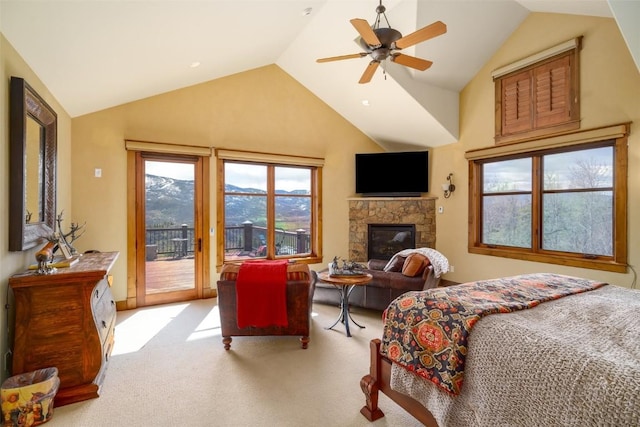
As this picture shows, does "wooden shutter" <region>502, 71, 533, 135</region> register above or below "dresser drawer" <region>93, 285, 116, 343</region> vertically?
above

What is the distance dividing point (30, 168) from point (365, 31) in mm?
2895

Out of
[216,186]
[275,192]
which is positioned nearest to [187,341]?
[216,186]

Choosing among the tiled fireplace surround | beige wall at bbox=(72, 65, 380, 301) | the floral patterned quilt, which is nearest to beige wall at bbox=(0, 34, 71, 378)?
beige wall at bbox=(72, 65, 380, 301)

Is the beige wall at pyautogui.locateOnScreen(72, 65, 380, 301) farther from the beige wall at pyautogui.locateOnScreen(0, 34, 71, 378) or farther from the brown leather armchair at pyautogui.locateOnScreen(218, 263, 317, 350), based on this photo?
the brown leather armchair at pyautogui.locateOnScreen(218, 263, 317, 350)

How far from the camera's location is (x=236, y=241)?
535cm

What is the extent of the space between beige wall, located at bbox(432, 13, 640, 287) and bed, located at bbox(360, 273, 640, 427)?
7.46ft

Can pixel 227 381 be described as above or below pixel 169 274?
below

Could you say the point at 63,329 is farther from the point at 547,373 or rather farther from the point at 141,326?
the point at 547,373

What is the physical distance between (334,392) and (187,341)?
1.81 metres

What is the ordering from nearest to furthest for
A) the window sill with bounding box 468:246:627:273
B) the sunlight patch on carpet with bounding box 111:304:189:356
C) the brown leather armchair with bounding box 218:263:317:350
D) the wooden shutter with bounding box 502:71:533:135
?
the brown leather armchair with bounding box 218:263:317:350 → the sunlight patch on carpet with bounding box 111:304:189:356 → the window sill with bounding box 468:246:627:273 → the wooden shutter with bounding box 502:71:533:135

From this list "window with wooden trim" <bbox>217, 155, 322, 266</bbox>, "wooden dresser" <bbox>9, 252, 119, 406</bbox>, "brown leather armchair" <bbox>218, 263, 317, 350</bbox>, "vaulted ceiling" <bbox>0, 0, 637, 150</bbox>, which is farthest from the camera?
"window with wooden trim" <bbox>217, 155, 322, 266</bbox>

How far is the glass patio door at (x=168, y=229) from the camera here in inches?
180

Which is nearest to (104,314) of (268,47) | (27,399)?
(27,399)

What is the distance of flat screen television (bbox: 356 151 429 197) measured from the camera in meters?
5.91
